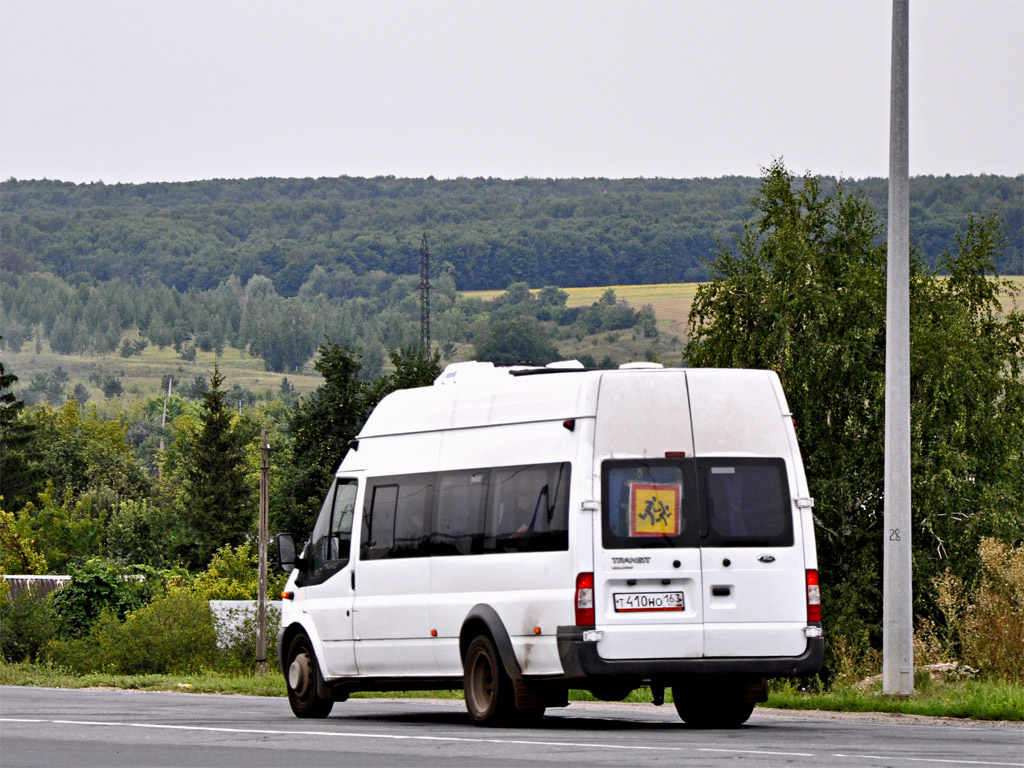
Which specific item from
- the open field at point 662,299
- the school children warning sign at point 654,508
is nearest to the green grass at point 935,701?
the school children warning sign at point 654,508

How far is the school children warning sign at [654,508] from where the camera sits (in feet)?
44.4

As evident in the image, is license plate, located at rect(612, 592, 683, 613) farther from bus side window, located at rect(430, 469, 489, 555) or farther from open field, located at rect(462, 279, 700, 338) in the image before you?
open field, located at rect(462, 279, 700, 338)

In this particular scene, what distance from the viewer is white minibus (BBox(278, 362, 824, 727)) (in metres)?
13.4

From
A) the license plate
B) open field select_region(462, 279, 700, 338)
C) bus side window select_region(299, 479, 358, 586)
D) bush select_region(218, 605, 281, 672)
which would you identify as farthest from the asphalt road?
open field select_region(462, 279, 700, 338)

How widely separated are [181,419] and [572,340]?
57.3m

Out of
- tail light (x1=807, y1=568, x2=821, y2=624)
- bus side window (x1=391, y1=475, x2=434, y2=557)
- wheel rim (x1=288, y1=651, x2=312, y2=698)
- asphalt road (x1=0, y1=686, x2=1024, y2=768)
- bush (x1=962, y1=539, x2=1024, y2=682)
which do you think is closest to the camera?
asphalt road (x1=0, y1=686, x2=1024, y2=768)

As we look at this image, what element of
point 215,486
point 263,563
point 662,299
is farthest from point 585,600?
point 662,299

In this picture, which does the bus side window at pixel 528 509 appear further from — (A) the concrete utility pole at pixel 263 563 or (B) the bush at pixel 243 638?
(B) the bush at pixel 243 638

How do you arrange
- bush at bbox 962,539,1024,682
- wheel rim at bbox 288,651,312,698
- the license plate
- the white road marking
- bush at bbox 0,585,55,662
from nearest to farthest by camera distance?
the white road marking < the license plate < wheel rim at bbox 288,651,312,698 < bush at bbox 962,539,1024,682 < bush at bbox 0,585,55,662

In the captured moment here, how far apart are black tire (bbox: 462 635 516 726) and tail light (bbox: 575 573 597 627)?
1032 mm

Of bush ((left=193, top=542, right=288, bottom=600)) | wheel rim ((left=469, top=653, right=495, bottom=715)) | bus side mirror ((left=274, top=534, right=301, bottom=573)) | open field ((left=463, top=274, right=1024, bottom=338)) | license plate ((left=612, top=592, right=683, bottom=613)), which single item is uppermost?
open field ((left=463, top=274, right=1024, bottom=338))

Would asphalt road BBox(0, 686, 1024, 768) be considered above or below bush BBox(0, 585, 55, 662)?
above

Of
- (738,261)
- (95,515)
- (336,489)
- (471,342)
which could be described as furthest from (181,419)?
(336,489)

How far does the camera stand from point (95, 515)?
4129 inches
